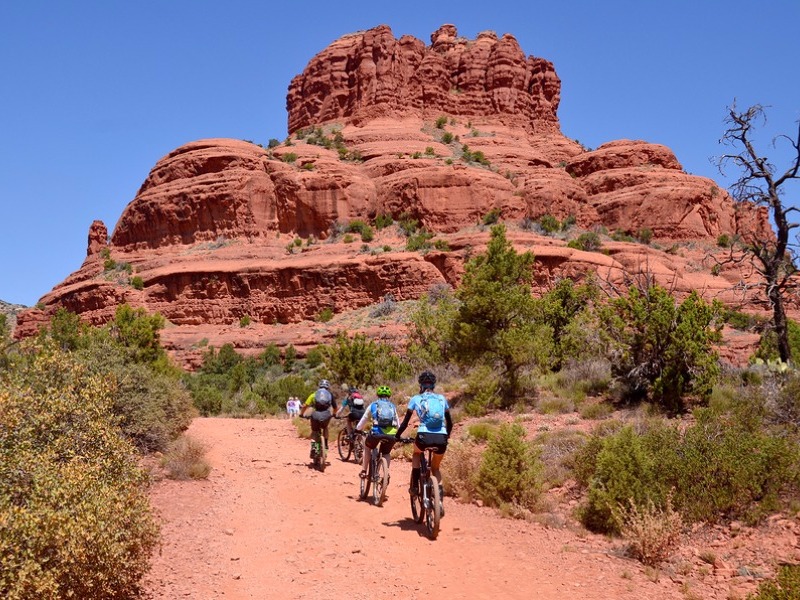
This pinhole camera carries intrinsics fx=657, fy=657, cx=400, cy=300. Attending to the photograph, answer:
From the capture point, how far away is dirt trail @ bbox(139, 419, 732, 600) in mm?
6203

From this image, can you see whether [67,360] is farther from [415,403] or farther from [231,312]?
[231,312]

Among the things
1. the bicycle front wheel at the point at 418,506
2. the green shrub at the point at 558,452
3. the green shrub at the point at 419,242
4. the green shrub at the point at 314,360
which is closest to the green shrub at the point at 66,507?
the bicycle front wheel at the point at 418,506

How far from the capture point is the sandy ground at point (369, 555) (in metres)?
6.21

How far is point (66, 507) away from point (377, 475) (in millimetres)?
4828

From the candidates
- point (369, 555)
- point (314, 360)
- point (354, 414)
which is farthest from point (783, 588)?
point (314, 360)

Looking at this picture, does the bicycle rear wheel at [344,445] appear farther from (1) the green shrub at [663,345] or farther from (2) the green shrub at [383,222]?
(2) the green shrub at [383,222]

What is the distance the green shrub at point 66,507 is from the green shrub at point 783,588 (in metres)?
5.31

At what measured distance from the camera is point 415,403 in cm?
780

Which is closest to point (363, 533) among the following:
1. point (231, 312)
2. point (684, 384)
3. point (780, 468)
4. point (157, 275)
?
point (780, 468)

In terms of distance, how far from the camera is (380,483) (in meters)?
9.32

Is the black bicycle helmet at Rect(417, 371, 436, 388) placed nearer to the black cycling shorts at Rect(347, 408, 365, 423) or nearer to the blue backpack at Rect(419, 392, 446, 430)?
the blue backpack at Rect(419, 392, 446, 430)

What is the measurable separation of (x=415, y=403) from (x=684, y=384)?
720 cm

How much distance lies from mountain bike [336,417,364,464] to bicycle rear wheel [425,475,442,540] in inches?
194

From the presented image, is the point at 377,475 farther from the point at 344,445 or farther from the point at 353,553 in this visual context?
the point at 344,445
